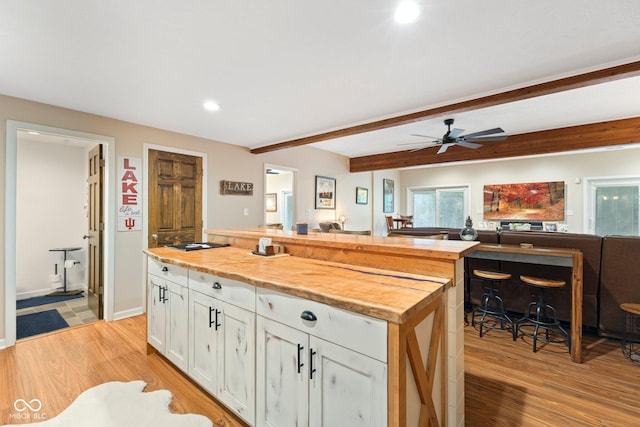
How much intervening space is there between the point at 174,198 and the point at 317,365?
3621mm

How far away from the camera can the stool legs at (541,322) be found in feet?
9.16

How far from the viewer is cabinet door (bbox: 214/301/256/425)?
5.33 ft

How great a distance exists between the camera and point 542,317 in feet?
10.8

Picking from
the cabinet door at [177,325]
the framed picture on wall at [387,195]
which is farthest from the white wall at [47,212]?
the framed picture on wall at [387,195]

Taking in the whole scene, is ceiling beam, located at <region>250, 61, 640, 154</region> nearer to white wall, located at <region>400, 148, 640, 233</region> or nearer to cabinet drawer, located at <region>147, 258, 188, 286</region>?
cabinet drawer, located at <region>147, 258, 188, 286</region>

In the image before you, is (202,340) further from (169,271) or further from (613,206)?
(613,206)

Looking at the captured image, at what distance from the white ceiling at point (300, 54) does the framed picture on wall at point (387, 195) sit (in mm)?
4991

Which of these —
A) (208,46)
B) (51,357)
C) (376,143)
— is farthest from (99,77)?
(376,143)

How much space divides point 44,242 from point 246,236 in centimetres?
401

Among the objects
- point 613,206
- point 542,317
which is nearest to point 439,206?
point 613,206

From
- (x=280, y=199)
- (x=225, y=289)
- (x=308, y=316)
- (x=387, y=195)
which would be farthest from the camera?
(x=387, y=195)

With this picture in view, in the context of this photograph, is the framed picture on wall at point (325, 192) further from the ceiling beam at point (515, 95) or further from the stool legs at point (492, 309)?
the stool legs at point (492, 309)

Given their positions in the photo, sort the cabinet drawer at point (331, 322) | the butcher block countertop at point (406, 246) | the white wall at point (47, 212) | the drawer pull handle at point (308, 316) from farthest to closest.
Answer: the white wall at point (47, 212), the butcher block countertop at point (406, 246), the drawer pull handle at point (308, 316), the cabinet drawer at point (331, 322)

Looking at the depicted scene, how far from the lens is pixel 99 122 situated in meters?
3.46
